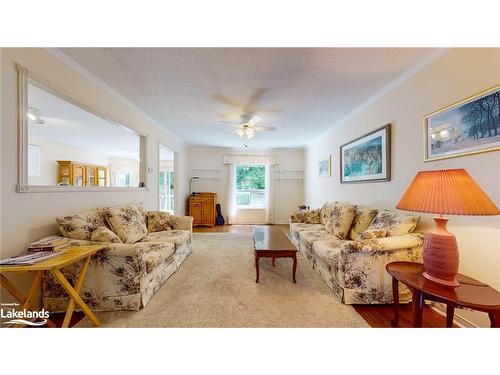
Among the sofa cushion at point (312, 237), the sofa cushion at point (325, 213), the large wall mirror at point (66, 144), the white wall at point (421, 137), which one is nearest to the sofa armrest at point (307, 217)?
the sofa cushion at point (325, 213)

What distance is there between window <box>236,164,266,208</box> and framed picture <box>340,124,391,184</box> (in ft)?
9.60

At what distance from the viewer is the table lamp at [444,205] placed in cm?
104

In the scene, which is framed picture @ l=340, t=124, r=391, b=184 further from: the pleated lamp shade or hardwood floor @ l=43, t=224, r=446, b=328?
hardwood floor @ l=43, t=224, r=446, b=328

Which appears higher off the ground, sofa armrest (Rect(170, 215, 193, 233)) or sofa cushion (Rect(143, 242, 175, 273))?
sofa armrest (Rect(170, 215, 193, 233))

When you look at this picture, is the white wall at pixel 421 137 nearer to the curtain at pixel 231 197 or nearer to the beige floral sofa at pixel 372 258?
the beige floral sofa at pixel 372 258

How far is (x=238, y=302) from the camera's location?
1793 mm

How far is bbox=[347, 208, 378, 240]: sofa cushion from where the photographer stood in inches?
95.8

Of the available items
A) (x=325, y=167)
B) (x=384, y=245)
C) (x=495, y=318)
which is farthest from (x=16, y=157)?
(x=325, y=167)

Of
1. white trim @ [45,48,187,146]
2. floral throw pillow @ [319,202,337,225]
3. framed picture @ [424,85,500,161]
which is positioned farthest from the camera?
floral throw pillow @ [319,202,337,225]

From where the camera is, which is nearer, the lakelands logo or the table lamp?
the table lamp

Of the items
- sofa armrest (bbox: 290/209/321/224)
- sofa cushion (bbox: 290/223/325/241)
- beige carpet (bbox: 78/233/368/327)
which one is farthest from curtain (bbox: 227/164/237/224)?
beige carpet (bbox: 78/233/368/327)

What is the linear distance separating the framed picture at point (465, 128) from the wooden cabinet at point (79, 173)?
704 centimetres

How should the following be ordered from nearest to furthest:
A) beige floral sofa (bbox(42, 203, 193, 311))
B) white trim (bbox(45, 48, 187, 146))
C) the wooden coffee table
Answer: beige floral sofa (bbox(42, 203, 193, 311)) → white trim (bbox(45, 48, 187, 146)) → the wooden coffee table
